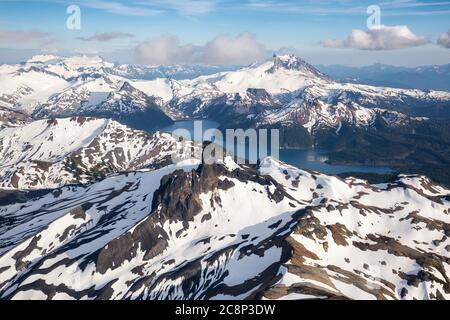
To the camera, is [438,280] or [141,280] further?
[141,280]

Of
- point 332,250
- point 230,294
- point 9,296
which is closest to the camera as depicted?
point 230,294

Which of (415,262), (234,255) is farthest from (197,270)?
(415,262)

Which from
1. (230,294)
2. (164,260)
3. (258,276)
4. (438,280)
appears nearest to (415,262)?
(438,280)

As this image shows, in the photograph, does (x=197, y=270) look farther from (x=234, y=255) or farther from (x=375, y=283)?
(x=375, y=283)

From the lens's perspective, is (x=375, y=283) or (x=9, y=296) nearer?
(x=375, y=283)
